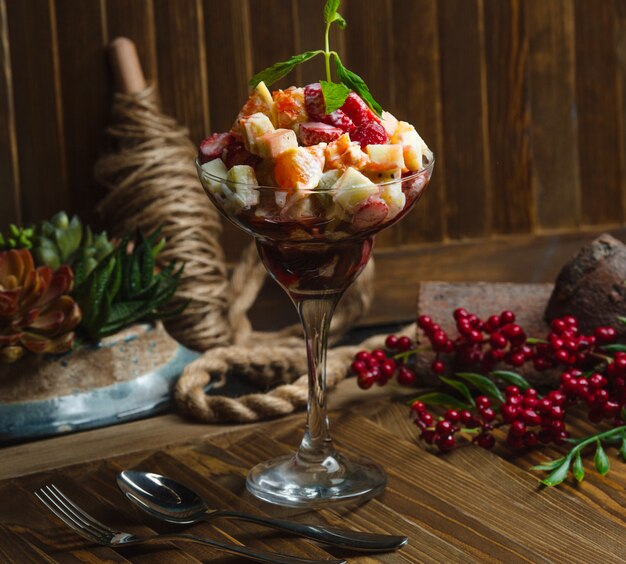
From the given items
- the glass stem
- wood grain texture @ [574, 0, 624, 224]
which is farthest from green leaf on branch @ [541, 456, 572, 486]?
wood grain texture @ [574, 0, 624, 224]

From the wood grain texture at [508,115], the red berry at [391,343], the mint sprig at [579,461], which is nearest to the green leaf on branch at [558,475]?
the mint sprig at [579,461]

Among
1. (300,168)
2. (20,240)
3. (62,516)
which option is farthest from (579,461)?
(20,240)

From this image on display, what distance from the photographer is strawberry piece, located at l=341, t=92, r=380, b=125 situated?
1075 millimetres

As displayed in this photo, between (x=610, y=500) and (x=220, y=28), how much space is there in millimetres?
1234

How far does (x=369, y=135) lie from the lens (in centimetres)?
106

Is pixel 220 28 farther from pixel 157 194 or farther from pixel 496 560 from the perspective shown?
pixel 496 560

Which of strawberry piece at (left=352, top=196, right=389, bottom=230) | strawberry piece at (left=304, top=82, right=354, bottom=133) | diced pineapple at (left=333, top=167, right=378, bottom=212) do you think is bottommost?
strawberry piece at (left=352, top=196, right=389, bottom=230)

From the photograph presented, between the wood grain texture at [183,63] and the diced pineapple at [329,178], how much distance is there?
39.2 inches

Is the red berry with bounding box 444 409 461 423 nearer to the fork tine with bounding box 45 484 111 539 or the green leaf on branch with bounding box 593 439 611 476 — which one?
the green leaf on branch with bounding box 593 439 611 476

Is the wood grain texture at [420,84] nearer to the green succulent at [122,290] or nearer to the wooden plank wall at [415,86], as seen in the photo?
the wooden plank wall at [415,86]

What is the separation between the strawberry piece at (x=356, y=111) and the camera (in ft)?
3.53

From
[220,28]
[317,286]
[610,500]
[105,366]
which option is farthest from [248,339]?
[610,500]

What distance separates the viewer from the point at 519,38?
2152 millimetres

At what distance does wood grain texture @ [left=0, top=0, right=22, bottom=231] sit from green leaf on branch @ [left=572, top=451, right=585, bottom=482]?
3.90ft
